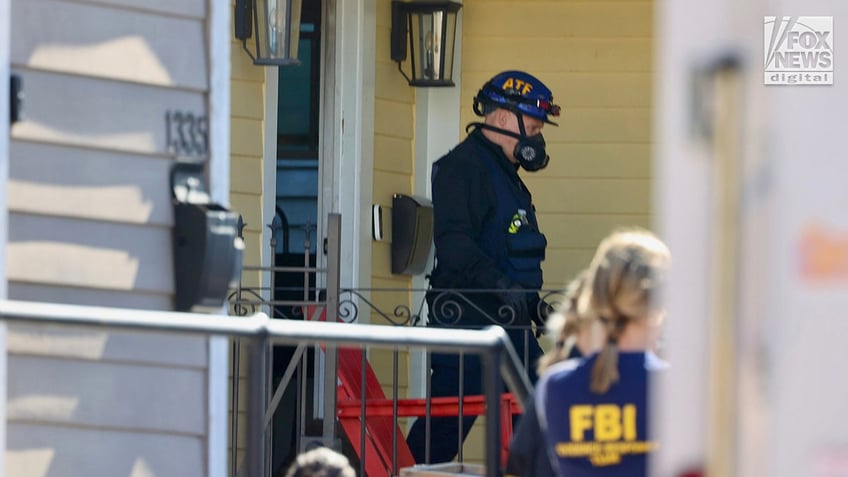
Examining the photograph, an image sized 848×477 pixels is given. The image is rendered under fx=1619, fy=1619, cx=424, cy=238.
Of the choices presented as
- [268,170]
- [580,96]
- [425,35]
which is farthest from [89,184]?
[580,96]

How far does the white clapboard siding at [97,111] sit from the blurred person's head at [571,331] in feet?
3.66

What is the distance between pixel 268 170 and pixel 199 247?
12.3 feet

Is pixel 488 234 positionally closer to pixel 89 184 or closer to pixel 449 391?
pixel 449 391

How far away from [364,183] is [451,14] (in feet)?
3.31

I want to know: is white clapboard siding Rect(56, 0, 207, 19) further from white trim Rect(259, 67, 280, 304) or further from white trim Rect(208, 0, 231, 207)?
white trim Rect(259, 67, 280, 304)

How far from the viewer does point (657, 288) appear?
3.54 metres

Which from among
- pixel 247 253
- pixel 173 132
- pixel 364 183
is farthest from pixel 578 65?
pixel 173 132

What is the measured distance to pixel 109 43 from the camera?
402cm

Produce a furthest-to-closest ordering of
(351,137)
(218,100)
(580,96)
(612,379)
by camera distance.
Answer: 1. (580,96)
2. (351,137)
3. (218,100)
4. (612,379)

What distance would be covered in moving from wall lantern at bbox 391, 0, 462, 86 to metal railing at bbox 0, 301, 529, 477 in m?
4.58

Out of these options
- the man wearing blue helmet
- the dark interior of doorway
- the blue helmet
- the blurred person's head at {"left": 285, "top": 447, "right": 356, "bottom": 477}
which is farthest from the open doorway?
the blurred person's head at {"left": 285, "top": 447, "right": 356, "bottom": 477}

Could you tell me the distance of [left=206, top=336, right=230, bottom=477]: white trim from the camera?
4.21m

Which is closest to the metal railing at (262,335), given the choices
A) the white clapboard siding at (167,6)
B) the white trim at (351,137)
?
the white clapboard siding at (167,6)

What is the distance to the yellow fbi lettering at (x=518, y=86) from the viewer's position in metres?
7.41
